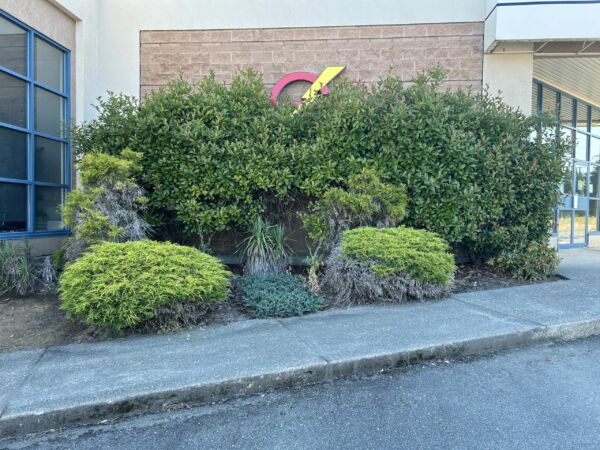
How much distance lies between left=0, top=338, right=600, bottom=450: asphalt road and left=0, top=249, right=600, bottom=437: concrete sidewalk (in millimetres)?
126

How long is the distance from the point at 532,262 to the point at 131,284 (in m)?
6.02

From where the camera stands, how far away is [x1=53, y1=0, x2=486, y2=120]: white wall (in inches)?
334

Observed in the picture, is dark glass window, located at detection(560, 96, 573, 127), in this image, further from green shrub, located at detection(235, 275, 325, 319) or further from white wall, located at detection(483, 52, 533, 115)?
green shrub, located at detection(235, 275, 325, 319)

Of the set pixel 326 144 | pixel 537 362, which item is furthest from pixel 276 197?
pixel 537 362

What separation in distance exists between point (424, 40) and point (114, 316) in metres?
7.48

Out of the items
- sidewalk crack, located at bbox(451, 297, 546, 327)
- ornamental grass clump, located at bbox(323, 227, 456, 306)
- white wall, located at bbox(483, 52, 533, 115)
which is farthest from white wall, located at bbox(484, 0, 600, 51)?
sidewalk crack, located at bbox(451, 297, 546, 327)

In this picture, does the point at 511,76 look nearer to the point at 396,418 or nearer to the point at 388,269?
the point at 388,269

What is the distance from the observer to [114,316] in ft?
14.2

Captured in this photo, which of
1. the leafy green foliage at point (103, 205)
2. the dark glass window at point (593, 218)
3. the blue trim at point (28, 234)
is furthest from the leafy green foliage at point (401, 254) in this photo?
the dark glass window at point (593, 218)

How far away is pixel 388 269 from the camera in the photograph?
217 inches

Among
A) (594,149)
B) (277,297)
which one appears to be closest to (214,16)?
(277,297)

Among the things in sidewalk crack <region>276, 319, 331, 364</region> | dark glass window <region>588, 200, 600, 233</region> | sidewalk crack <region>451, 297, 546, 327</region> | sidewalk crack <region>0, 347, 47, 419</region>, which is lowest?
sidewalk crack <region>0, 347, 47, 419</region>

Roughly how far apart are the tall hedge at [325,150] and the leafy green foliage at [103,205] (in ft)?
2.39

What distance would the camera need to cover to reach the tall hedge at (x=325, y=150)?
665 centimetres
